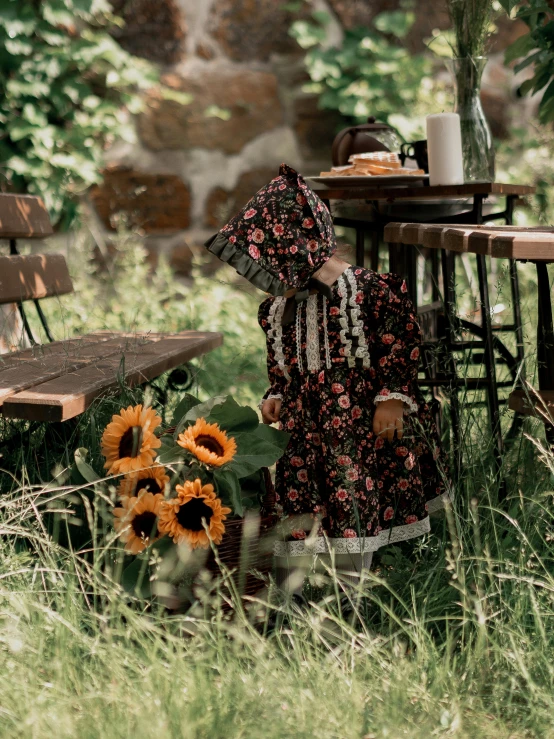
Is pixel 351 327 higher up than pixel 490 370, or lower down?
higher up

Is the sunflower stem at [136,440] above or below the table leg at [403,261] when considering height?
below

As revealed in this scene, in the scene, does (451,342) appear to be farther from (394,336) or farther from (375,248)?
(394,336)

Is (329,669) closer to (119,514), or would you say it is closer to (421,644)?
(421,644)

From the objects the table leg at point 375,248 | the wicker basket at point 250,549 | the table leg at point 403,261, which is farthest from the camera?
the table leg at point 403,261

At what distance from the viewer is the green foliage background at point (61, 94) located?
4.69 metres

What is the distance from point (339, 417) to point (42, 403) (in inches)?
25.7

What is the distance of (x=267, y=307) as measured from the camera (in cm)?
229

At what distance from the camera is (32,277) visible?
122 inches

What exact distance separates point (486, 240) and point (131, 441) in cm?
88

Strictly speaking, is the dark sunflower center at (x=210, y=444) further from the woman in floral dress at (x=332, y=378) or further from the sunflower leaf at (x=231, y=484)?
the woman in floral dress at (x=332, y=378)

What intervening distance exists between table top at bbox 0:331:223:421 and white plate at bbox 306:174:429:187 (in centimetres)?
64

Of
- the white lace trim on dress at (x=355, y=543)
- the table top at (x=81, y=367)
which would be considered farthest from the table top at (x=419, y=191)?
the white lace trim on dress at (x=355, y=543)

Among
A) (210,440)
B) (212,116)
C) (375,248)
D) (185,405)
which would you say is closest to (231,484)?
(210,440)

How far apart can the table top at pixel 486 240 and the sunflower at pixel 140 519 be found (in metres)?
0.82
